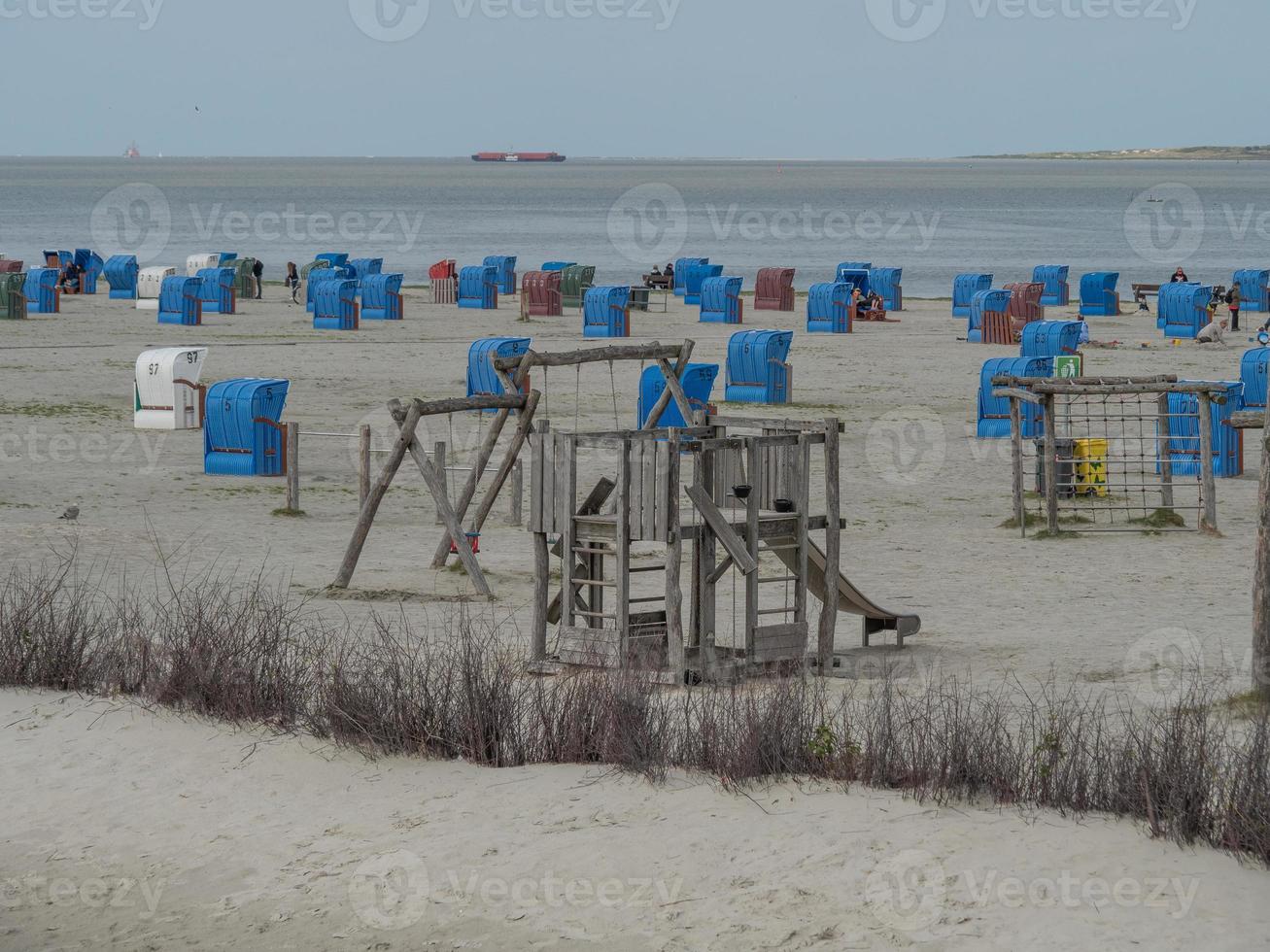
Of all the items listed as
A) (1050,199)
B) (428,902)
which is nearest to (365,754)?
(428,902)

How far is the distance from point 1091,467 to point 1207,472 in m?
2.35

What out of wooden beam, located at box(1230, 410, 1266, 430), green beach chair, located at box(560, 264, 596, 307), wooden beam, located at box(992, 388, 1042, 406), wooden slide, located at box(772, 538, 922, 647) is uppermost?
green beach chair, located at box(560, 264, 596, 307)

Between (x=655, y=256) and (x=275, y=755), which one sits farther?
(x=655, y=256)

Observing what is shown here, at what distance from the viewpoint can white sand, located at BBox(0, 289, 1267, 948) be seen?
23.3 feet

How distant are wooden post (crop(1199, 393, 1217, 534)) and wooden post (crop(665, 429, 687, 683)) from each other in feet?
26.4

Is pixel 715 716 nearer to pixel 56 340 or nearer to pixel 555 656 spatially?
pixel 555 656

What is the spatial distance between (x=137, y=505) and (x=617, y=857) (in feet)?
35.5

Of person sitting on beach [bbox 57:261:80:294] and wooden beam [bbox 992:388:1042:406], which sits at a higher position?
person sitting on beach [bbox 57:261:80:294]

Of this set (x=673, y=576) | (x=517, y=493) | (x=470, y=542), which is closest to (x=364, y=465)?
(x=517, y=493)

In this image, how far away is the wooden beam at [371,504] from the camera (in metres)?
13.3

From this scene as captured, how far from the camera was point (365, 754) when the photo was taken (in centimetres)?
877

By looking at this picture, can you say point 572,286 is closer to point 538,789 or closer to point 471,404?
point 471,404

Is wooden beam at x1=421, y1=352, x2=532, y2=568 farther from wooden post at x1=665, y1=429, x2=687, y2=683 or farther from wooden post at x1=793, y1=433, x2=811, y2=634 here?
wooden post at x1=665, y1=429, x2=687, y2=683

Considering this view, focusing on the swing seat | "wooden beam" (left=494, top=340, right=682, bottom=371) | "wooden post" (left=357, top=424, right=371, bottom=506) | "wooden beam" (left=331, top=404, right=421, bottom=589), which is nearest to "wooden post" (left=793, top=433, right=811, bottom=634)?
the swing seat
